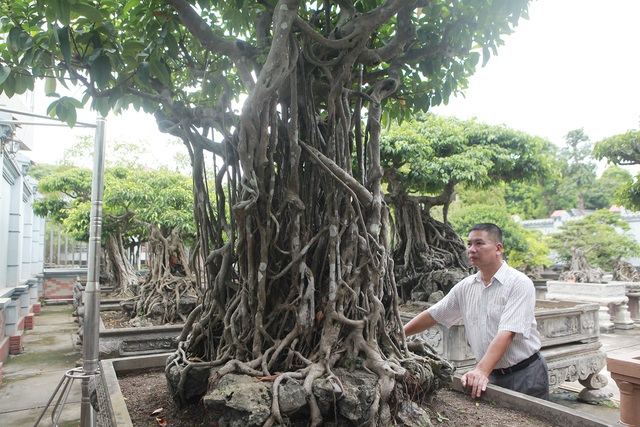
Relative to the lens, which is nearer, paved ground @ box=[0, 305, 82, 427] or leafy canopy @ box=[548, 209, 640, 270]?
paved ground @ box=[0, 305, 82, 427]

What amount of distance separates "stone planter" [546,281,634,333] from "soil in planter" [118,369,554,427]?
9621 millimetres

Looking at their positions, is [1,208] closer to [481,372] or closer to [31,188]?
[31,188]

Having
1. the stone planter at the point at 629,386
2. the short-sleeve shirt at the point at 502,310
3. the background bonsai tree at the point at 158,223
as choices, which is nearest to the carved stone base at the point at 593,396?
the stone planter at the point at 629,386

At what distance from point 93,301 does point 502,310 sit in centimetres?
344

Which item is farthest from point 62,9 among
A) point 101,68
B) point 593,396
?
point 593,396

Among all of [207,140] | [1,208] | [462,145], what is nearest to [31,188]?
[1,208]

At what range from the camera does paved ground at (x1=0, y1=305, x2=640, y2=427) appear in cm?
543

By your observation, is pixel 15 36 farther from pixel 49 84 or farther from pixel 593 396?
pixel 593 396

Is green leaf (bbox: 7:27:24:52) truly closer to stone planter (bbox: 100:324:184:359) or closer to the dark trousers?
the dark trousers

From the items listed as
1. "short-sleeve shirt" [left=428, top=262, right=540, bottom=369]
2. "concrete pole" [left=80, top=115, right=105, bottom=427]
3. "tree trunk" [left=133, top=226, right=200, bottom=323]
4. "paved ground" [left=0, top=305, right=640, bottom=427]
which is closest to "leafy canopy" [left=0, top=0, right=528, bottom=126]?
"short-sleeve shirt" [left=428, top=262, right=540, bottom=369]

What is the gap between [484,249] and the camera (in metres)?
2.64

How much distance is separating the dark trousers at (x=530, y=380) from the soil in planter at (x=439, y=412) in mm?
184

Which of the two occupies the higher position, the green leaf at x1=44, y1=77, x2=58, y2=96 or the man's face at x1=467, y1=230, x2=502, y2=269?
the green leaf at x1=44, y1=77, x2=58, y2=96

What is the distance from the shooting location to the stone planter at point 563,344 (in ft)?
18.1
